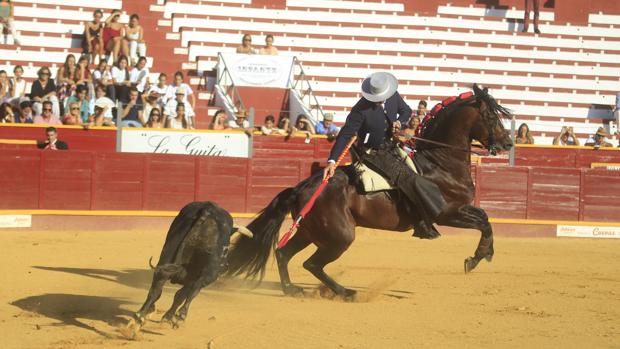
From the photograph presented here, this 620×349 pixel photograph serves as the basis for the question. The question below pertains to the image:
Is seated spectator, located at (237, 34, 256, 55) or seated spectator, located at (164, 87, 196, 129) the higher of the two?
seated spectator, located at (237, 34, 256, 55)

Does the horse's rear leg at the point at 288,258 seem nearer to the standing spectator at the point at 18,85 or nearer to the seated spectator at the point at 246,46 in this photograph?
the standing spectator at the point at 18,85

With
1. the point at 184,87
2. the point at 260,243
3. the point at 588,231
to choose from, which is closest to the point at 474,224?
the point at 260,243

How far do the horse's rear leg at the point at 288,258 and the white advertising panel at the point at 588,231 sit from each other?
7.92 m

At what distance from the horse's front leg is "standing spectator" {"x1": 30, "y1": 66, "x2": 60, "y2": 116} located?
8878 millimetres

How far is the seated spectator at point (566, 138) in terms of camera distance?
58.9ft

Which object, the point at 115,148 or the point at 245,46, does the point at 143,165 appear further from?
the point at 245,46

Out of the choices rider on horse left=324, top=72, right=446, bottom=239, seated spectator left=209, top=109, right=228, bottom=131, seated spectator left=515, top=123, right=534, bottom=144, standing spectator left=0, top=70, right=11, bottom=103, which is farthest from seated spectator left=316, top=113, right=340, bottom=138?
rider on horse left=324, top=72, right=446, bottom=239

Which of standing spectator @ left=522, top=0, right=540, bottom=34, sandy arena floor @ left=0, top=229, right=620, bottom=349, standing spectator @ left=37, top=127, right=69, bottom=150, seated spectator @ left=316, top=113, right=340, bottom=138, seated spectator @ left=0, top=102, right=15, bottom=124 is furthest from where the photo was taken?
standing spectator @ left=522, top=0, right=540, bottom=34

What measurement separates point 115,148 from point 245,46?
12.4 feet

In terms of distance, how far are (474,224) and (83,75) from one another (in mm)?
9528

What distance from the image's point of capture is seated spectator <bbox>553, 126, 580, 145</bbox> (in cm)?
1794

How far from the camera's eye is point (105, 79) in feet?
53.2

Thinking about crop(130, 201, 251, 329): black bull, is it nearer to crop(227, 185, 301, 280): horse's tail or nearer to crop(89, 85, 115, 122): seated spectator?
crop(227, 185, 301, 280): horse's tail

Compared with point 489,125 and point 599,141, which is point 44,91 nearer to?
point 489,125
